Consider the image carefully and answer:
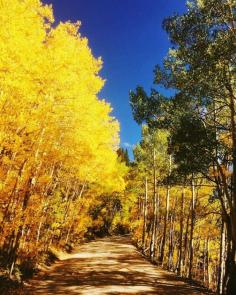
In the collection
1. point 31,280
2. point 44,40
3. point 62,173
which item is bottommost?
point 31,280

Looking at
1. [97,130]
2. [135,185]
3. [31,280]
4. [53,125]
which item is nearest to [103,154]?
[97,130]

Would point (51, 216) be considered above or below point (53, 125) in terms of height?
below

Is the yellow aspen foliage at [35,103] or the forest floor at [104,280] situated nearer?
the yellow aspen foliage at [35,103]

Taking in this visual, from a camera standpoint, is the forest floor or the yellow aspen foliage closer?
the yellow aspen foliage

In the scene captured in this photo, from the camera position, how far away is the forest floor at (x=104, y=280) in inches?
451

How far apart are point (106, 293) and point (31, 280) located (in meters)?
3.32

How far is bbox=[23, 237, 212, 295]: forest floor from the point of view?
11453mm

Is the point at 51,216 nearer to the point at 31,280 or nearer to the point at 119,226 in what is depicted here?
the point at 31,280

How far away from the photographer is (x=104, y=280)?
13.4 m

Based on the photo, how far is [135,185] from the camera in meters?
35.1

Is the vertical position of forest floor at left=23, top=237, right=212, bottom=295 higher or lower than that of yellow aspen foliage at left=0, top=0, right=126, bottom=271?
lower

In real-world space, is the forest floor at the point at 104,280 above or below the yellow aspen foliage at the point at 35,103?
below

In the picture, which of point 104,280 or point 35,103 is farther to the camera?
point 104,280

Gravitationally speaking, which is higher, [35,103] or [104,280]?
[35,103]
